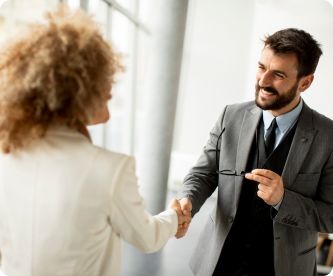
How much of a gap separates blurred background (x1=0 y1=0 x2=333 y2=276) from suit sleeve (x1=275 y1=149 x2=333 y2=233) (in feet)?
4.92

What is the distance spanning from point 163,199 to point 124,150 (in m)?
2.25

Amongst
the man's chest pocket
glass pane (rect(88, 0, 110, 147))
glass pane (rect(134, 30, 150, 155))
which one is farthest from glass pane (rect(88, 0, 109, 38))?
the man's chest pocket

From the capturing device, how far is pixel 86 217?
2.51 feet

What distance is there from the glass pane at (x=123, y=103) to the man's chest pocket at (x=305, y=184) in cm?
347

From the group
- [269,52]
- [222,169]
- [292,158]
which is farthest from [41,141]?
[269,52]

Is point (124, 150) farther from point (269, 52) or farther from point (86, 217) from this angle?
point (86, 217)

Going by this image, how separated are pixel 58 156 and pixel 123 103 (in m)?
4.92

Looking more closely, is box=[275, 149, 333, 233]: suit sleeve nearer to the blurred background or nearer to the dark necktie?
the dark necktie

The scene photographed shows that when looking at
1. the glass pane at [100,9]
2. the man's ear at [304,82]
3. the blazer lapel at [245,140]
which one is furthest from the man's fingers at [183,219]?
the glass pane at [100,9]

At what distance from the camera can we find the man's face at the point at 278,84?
1.47 m

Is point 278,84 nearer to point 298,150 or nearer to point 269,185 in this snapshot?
point 298,150

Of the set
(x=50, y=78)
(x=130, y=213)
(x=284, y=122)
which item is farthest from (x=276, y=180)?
(x=50, y=78)

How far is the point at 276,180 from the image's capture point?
127 cm

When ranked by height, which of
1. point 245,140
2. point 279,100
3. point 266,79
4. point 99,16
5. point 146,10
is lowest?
point 245,140
